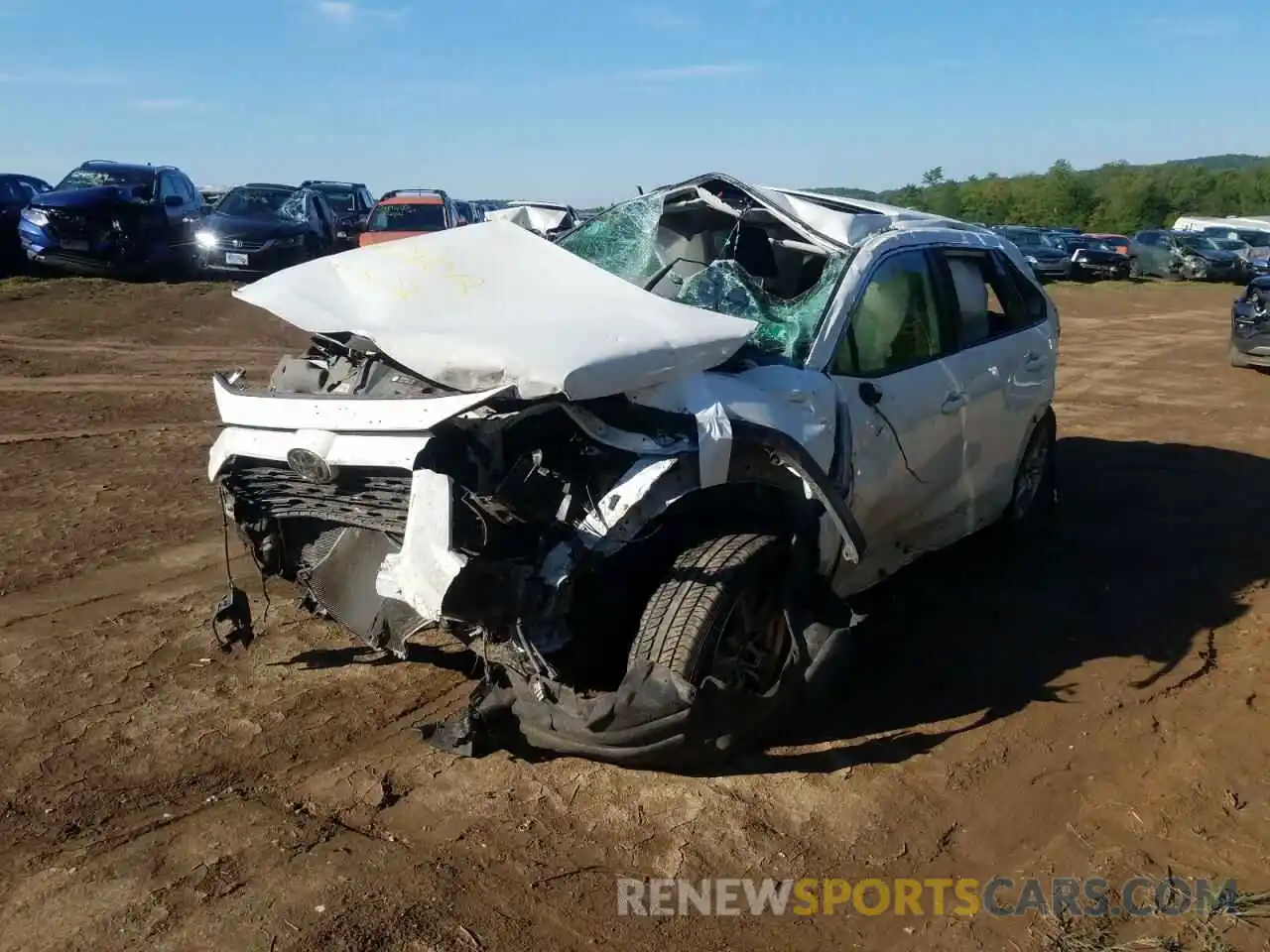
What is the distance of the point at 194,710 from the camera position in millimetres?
4492

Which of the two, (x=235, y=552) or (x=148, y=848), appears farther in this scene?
(x=235, y=552)

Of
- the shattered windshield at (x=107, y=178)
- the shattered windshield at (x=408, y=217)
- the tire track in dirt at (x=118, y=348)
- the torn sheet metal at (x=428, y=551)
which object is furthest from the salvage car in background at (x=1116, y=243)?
the torn sheet metal at (x=428, y=551)

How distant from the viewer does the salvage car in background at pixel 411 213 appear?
65.6 ft

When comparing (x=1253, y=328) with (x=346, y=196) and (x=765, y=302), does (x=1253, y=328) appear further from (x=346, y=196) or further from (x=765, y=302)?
(x=346, y=196)

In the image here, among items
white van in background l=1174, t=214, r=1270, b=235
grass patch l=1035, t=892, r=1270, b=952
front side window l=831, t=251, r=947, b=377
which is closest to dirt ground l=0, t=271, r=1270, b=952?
grass patch l=1035, t=892, r=1270, b=952

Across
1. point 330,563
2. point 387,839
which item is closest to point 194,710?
point 330,563

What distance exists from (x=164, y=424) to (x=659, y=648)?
23.2 feet

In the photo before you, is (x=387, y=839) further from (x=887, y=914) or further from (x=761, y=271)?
(x=761, y=271)

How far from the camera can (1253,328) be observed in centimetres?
1466

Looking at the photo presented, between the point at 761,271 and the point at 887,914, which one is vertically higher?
the point at 761,271

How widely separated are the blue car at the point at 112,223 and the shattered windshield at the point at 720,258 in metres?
15.1

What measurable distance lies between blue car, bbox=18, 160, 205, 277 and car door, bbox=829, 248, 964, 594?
53.5 feet

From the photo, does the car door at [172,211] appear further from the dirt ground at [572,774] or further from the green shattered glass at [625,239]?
the green shattered glass at [625,239]

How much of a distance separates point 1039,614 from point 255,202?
17453mm
